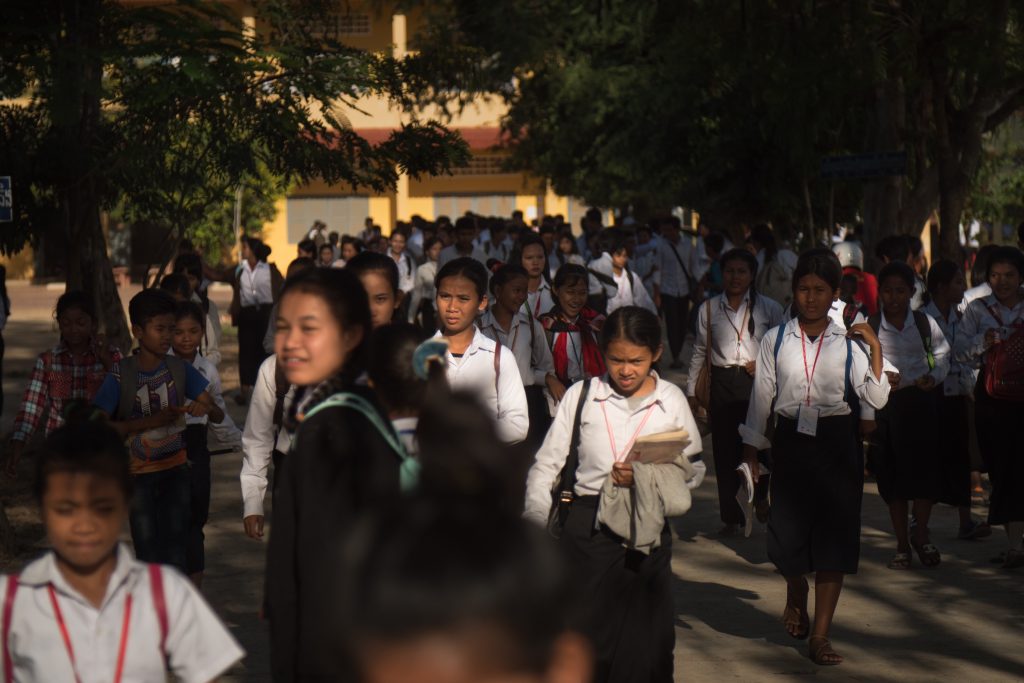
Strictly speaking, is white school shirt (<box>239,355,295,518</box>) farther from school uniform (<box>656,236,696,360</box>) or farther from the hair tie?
school uniform (<box>656,236,696,360</box>)

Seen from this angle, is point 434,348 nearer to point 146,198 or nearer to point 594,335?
point 594,335

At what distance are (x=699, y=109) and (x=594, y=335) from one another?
18.3 meters

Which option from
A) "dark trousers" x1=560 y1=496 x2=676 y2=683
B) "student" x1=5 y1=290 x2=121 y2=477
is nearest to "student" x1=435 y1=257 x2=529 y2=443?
"dark trousers" x1=560 y1=496 x2=676 y2=683

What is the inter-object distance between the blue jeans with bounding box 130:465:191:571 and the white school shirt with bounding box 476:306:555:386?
7.54 feet

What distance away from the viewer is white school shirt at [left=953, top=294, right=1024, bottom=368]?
8.88m

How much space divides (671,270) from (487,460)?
1910 centimetres

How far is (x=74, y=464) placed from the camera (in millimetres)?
3719

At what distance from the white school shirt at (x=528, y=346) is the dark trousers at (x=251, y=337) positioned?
840cm

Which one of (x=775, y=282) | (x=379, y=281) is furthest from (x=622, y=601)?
(x=775, y=282)

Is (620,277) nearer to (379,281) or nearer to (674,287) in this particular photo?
(674,287)

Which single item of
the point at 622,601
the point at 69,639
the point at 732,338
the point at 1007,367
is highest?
the point at 732,338

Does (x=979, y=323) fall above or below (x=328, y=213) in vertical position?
below

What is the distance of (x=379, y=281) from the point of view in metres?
5.82

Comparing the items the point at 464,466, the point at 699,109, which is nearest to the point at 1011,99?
the point at 699,109
